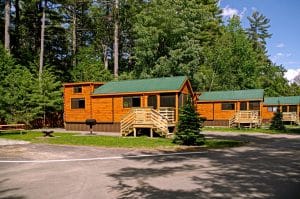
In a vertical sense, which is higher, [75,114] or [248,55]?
[248,55]

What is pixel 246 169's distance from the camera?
12203 mm

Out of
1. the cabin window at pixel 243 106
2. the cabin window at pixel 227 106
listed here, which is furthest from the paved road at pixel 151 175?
the cabin window at pixel 227 106

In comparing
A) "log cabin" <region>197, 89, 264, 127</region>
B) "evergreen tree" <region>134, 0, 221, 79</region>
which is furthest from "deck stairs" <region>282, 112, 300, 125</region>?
"evergreen tree" <region>134, 0, 221, 79</region>

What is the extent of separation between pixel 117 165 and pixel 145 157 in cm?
240

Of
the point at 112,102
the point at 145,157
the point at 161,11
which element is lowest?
the point at 145,157

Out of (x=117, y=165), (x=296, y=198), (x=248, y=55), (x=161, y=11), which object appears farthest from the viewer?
(x=248, y=55)

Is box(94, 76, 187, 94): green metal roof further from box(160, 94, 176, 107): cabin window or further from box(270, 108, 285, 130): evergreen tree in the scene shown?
box(270, 108, 285, 130): evergreen tree

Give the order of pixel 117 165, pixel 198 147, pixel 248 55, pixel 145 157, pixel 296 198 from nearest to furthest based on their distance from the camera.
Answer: pixel 296 198 → pixel 117 165 → pixel 145 157 → pixel 198 147 → pixel 248 55

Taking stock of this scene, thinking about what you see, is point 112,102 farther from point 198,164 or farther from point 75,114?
point 198,164

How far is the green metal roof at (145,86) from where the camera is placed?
2734cm

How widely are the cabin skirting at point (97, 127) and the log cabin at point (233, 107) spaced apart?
12108 mm

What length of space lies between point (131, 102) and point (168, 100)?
365 centimetres

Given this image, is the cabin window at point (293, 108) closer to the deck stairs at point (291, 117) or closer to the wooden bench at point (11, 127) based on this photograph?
the deck stairs at point (291, 117)

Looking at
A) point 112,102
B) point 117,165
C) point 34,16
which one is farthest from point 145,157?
point 34,16
